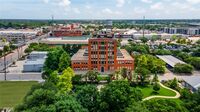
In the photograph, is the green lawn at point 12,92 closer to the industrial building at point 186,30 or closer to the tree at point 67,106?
the tree at point 67,106

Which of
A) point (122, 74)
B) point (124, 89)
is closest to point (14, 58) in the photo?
point (122, 74)

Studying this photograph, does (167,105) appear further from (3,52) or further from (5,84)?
(3,52)

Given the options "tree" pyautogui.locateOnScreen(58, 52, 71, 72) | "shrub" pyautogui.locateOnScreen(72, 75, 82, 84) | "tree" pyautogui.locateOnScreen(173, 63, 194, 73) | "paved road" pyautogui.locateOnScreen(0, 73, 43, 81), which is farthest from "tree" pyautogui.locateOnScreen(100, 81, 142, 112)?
"tree" pyautogui.locateOnScreen(173, 63, 194, 73)

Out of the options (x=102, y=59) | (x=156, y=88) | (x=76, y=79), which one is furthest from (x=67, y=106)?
(x=102, y=59)

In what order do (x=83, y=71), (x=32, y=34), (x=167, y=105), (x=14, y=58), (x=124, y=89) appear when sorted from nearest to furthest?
1. (x=167, y=105)
2. (x=124, y=89)
3. (x=83, y=71)
4. (x=14, y=58)
5. (x=32, y=34)

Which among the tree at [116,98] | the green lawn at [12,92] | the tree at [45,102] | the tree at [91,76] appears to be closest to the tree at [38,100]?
the tree at [45,102]

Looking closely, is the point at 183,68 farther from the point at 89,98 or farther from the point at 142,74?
the point at 89,98
